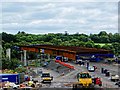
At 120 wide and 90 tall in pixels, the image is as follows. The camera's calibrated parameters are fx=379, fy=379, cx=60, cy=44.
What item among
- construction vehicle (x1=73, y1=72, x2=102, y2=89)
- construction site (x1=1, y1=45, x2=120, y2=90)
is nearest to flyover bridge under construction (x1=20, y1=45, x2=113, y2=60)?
construction site (x1=1, y1=45, x2=120, y2=90)

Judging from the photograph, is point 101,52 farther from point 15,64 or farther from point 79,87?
point 79,87

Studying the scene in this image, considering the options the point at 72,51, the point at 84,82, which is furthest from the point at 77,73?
the point at 84,82

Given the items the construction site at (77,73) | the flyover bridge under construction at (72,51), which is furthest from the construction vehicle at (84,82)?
the flyover bridge under construction at (72,51)

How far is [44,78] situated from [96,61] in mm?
26407

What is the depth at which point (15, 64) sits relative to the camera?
4103 cm

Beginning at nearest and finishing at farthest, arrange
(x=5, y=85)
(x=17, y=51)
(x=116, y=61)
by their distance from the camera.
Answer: (x=5, y=85)
(x=116, y=61)
(x=17, y=51)

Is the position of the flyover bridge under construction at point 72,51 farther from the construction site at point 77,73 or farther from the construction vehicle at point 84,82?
the construction vehicle at point 84,82

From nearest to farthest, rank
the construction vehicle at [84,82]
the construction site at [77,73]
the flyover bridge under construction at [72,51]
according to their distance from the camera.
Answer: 1. the construction vehicle at [84,82]
2. the construction site at [77,73]
3. the flyover bridge under construction at [72,51]

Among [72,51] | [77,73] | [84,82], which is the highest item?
[72,51]

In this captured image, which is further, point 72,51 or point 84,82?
point 72,51

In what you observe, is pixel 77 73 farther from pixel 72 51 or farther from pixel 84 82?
pixel 84 82

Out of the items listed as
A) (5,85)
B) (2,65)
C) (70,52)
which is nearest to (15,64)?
(2,65)

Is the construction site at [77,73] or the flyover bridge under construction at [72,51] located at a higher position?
the flyover bridge under construction at [72,51]

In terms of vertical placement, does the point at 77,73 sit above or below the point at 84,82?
below
